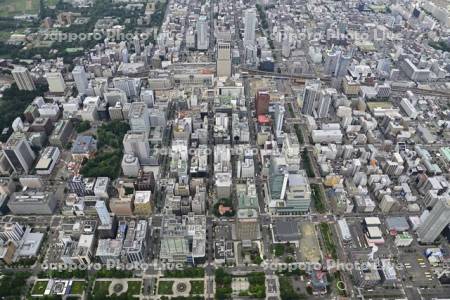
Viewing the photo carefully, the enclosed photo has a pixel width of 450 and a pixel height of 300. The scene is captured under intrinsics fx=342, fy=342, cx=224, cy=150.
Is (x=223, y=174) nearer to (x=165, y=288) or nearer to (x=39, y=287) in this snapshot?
(x=165, y=288)

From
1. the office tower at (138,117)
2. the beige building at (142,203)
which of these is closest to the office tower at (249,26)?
the office tower at (138,117)

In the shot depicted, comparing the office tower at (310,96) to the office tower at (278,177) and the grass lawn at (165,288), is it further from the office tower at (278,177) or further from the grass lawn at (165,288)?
the grass lawn at (165,288)

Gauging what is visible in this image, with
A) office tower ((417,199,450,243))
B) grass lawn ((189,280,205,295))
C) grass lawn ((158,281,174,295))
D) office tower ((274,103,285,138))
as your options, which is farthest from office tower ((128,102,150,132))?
office tower ((417,199,450,243))

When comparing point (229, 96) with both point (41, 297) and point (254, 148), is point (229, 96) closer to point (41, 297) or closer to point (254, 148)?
point (254, 148)

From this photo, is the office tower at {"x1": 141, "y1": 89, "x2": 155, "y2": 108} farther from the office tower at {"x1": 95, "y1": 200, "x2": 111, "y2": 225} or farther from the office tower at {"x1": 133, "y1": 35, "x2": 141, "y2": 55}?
the office tower at {"x1": 95, "y1": 200, "x2": 111, "y2": 225}

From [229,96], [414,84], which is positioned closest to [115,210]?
[229,96]

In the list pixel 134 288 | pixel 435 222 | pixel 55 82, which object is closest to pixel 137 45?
pixel 55 82
